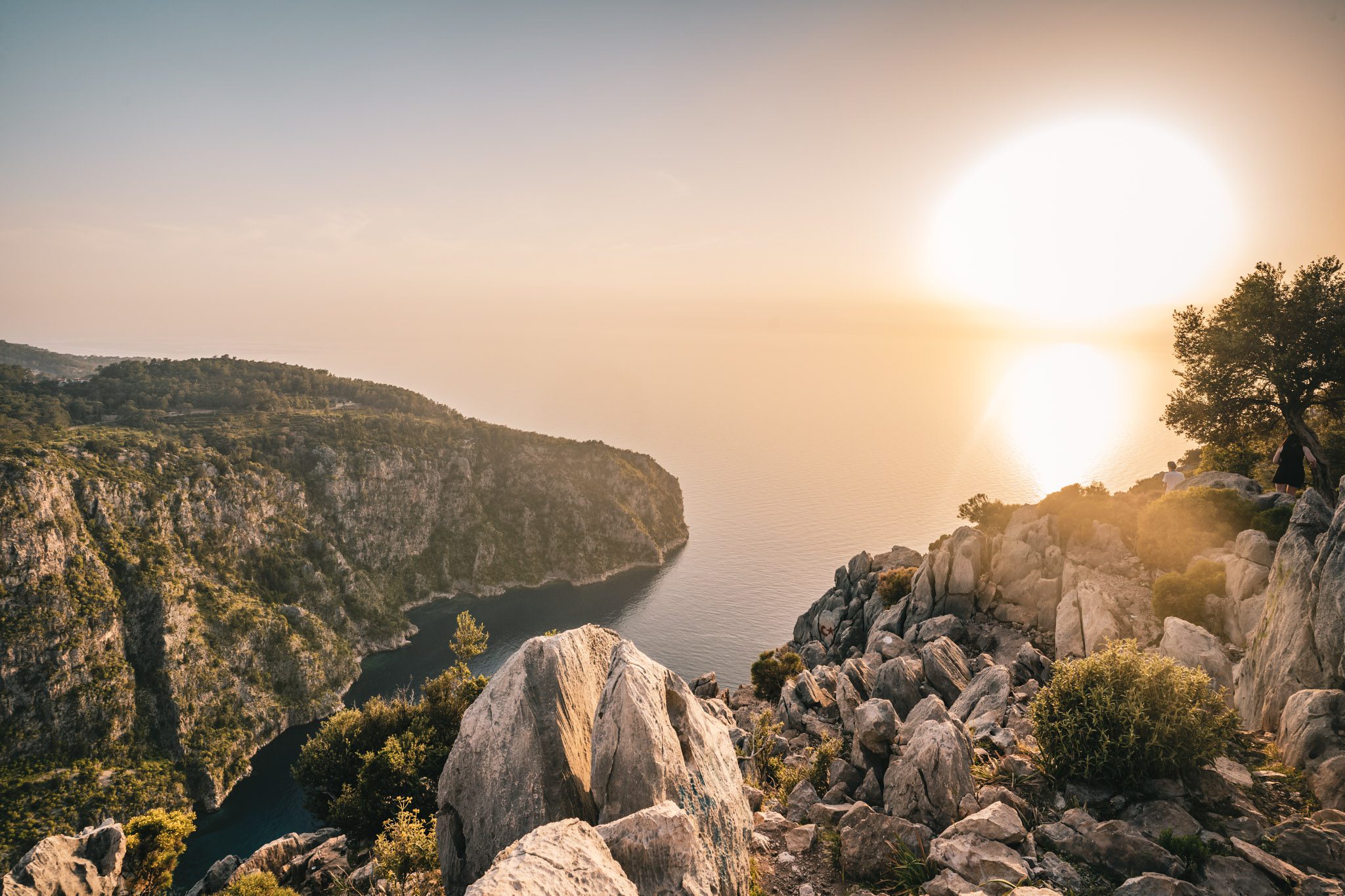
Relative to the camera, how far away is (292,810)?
91688mm

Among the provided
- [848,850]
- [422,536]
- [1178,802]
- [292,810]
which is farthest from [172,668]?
[1178,802]

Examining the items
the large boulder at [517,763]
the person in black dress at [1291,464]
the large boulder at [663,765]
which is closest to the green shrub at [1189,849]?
the large boulder at [663,765]

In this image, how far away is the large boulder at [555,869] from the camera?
364 inches

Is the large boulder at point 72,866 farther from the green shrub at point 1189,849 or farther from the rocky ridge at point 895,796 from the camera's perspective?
the green shrub at point 1189,849

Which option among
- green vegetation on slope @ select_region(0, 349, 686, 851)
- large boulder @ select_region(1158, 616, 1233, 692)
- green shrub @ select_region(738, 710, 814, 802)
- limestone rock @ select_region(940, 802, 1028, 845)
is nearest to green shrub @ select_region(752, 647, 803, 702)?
green shrub @ select_region(738, 710, 814, 802)

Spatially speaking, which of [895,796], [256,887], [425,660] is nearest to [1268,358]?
[895,796]

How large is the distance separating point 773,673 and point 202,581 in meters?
132

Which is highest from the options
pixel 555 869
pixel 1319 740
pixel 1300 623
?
pixel 1300 623

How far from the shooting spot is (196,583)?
117 m

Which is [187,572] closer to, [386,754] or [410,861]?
[386,754]

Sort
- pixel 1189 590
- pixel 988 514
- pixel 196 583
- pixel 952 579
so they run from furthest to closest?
pixel 196 583 → pixel 988 514 → pixel 952 579 → pixel 1189 590

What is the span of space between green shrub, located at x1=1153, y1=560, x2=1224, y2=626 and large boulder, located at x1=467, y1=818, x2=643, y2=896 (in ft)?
110

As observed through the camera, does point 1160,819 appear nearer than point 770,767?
Yes

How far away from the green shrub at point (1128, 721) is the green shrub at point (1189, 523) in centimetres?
2017
